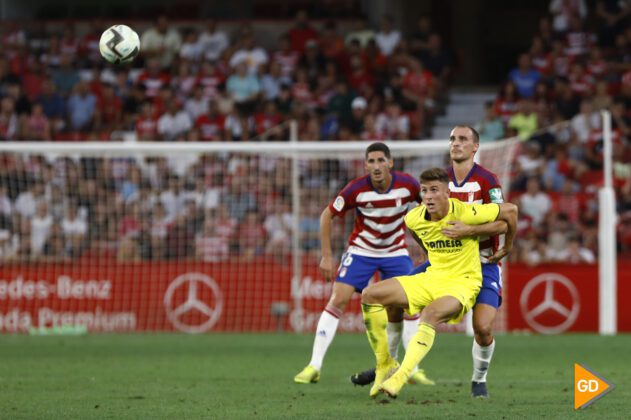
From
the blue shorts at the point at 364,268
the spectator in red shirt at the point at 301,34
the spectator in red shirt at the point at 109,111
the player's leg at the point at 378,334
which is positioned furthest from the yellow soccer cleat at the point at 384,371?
the spectator in red shirt at the point at 301,34

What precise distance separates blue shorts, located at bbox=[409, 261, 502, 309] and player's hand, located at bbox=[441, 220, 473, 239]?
1.82ft

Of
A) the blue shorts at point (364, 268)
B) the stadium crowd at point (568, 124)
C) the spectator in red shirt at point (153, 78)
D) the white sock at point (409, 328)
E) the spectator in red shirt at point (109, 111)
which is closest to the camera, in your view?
the blue shorts at point (364, 268)

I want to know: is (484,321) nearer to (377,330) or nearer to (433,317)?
(433,317)

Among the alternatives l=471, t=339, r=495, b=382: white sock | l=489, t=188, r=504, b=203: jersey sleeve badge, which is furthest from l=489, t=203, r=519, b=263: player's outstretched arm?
l=471, t=339, r=495, b=382: white sock

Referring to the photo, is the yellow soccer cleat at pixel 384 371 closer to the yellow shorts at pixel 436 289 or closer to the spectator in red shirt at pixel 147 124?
the yellow shorts at pixel 436 289

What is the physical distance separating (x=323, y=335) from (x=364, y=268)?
0.78 metres

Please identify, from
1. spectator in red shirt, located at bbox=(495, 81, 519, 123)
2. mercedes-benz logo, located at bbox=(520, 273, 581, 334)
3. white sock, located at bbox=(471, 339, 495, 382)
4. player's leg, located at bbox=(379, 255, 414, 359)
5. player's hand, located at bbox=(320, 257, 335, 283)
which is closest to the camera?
white sock, located at bbox=(471, 339, 495, 382)

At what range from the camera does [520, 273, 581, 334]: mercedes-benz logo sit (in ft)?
60.7

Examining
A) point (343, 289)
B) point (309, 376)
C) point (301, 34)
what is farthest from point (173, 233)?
point (309, 376)

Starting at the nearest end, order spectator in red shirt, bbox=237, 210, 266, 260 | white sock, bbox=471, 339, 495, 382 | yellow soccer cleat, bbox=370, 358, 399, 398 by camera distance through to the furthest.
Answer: white sock, bbox=471, 339, 495, 382 < yellow soccer cleat, bbox=370, 358, 399, 398 < spectator in red shirt, bbox=237, 210, 266, 260

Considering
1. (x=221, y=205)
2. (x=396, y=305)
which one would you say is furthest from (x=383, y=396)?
(x=221, y=205)

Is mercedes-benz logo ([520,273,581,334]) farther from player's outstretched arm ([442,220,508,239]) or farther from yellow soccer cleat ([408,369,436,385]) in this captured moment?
player's outstretched arm ([442,220,508,239])

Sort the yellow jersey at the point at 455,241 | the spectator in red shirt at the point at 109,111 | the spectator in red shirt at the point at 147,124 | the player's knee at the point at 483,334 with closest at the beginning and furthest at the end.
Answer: the yellow jersey at the point at 455,241
the player's knee at the point at 483,334
the spectator in red shirt at the point at 147,124
the spectator in red shirt at the point at 109,111

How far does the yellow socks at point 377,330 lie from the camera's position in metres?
9.88
